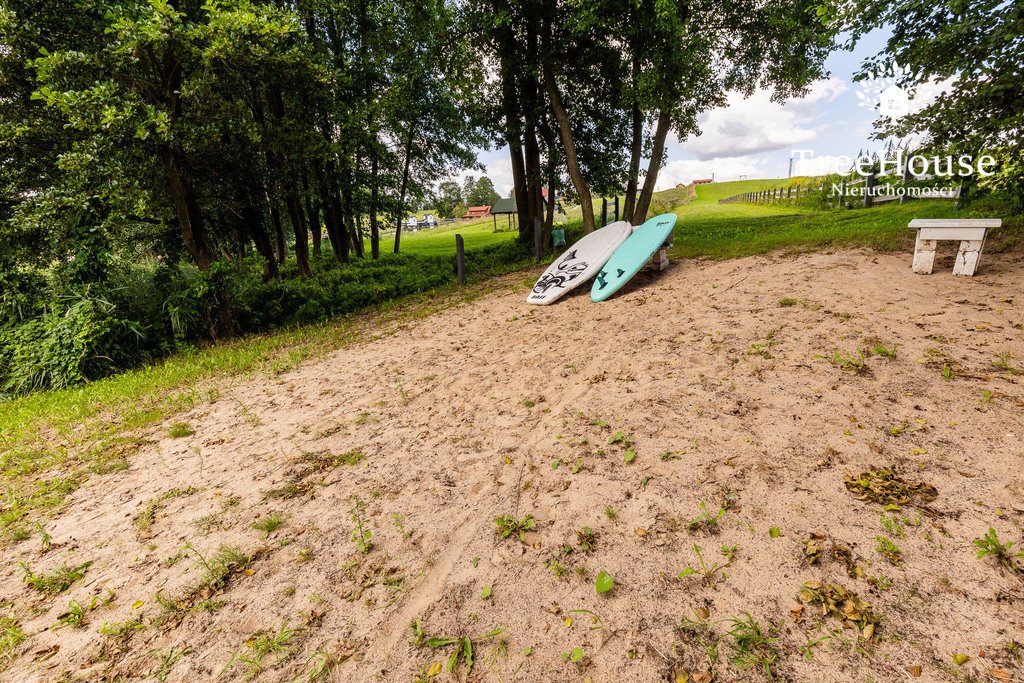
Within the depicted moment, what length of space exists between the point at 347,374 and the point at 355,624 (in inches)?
157

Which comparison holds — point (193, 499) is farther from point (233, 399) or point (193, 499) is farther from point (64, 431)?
point (64, 431)

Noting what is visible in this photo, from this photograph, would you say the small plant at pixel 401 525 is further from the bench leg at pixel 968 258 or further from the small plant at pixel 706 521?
the bench leg at pixel 968 258

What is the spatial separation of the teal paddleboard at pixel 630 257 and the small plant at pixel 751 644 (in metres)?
5.56

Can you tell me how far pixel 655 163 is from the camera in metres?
12.5

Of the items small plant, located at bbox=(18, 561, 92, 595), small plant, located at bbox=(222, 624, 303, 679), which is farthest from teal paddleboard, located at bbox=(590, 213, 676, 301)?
small plant, located at bbox=(18, 561, 92, 595)

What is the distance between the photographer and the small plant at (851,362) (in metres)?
3.73

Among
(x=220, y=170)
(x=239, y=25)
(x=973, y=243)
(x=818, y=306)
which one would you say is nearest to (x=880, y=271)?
(x=973, y=243)

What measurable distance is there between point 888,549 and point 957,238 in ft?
17.0

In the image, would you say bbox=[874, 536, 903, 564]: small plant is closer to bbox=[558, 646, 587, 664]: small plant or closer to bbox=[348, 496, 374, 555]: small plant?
bbox=[558, 646, 587, 664]: small plant

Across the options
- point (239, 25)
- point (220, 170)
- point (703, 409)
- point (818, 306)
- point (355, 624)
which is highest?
point (239, 25)

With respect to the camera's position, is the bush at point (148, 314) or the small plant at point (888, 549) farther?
the bush at point (148, 314)

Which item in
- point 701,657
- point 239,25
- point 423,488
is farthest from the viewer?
point 239,25

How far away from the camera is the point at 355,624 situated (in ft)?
7.33

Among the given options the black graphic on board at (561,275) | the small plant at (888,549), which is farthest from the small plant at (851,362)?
the black graphic on board at (561,275)
